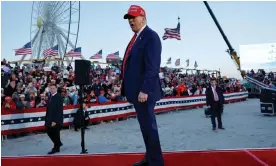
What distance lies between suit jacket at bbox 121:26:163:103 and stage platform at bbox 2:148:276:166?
34.1 inches

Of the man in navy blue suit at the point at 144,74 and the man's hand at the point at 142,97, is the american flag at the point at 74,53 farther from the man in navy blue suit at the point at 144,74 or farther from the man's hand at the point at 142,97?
the man's hand at the point at 142,97

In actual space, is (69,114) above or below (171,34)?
below

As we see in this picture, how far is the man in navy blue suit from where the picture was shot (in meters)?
2.78

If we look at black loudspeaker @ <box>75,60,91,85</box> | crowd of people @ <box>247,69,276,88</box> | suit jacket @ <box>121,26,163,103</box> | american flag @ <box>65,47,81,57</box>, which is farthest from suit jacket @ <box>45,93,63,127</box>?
crowd of people @ <box>247,69,276,88</box>

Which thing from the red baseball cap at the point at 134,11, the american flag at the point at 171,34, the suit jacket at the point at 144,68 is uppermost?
the american flag at the point at 171,34

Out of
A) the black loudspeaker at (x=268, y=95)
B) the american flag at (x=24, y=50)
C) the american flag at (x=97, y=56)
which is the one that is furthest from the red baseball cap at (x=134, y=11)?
the american flag at (x=97, y=56)

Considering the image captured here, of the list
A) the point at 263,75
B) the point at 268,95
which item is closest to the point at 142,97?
the point at 268,95

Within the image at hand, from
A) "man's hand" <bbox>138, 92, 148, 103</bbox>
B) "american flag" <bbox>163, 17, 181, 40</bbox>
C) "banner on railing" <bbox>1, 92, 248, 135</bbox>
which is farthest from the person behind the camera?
"american flag" <bbox>163, 17, 181, 40</bbox>

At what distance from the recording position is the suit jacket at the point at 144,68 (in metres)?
2.76

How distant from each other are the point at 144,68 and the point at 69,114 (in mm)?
8108

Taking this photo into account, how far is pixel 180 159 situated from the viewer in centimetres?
331

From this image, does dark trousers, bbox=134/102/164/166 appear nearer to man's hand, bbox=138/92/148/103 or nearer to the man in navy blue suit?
the man in navy blue suit

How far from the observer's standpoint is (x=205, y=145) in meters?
6.78

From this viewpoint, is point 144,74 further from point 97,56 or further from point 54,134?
point 97,56
